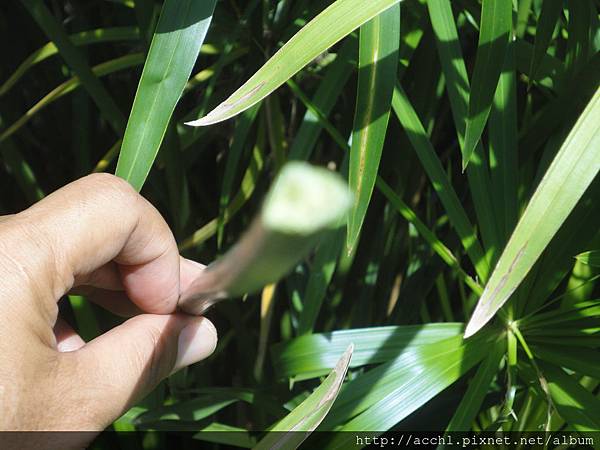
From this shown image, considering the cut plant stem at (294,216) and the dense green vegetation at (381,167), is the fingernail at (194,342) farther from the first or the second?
the cut plant stem at (294,216)

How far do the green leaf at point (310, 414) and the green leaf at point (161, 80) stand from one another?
21 cm

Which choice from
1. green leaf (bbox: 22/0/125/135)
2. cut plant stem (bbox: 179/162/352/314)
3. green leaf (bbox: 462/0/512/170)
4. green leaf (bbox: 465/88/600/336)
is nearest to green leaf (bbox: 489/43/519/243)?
green leaf (bbox: 462/0/512/170)

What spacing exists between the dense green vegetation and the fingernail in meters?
0.11

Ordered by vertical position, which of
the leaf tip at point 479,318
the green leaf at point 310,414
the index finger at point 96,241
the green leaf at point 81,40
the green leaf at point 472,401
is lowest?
Answer: the green leaf at point 472,401

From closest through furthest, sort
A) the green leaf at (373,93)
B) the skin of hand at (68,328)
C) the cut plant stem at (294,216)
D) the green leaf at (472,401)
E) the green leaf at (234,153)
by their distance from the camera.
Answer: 1. the cut plant stem at (294,216)
2. the skin of hand at (68,328)
3. the green leaf at (373,93)
4. the green leaf at (472,401)
5. the green leaf at (234,153)

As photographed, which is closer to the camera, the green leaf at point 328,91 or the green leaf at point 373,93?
the green leaf at point 373,93

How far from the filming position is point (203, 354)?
0.56 m

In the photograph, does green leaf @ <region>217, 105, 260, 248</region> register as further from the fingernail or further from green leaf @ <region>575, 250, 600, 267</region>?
green leaf @ <region>575, 250, 600, 267</region>

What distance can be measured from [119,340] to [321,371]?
26cm

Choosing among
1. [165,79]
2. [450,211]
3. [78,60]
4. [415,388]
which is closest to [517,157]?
[450,211]

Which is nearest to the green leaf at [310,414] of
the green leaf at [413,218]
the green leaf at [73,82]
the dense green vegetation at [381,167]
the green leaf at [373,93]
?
the dense green vegetation at [381,167]

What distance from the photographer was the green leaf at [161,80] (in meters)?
0.53

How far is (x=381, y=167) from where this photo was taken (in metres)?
0.82

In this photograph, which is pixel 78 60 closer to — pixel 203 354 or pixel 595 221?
pixel 203 354
